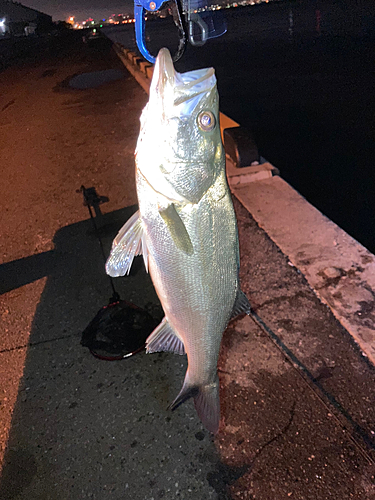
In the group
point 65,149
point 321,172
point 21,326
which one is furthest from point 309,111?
point 21,326

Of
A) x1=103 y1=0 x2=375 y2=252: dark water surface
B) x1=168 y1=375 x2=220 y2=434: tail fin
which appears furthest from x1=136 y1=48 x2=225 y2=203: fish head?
x1=103 y1=0 x2=375 y2=252: dark water surface

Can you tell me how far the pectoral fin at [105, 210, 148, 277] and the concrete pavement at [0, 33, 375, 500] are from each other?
53.0 inches

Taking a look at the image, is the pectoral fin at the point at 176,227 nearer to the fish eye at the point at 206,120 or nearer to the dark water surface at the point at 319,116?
the fish eye at the point at 206,120

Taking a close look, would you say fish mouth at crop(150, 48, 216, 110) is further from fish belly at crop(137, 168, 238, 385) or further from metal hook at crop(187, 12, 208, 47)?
metal hook at crop(187, 12, 208, 47)

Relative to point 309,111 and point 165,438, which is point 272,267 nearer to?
point 165,438

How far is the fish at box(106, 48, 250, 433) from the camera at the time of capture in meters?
1.60

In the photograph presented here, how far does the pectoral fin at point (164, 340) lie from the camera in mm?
1907

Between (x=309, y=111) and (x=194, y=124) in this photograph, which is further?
(x=309, y=111)

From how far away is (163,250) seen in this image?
67.3 inches

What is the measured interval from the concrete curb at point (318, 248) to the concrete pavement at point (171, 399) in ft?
0.40

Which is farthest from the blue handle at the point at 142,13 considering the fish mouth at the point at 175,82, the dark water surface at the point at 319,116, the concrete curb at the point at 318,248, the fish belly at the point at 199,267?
the concrete curb at the point at 318,248

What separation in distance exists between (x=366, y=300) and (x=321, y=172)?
698 cm

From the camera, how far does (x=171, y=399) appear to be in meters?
2.62

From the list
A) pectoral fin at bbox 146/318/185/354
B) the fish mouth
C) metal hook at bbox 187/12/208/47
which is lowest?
pectoral fin at bbox 146/318/185/354
